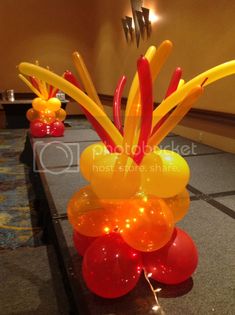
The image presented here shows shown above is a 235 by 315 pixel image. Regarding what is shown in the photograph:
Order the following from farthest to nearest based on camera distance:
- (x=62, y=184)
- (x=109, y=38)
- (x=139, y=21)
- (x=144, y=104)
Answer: (x=109, y=38) < (x=139, y=21) < (x=62, y=184) < (x=144, y=104)

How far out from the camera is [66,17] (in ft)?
18.7

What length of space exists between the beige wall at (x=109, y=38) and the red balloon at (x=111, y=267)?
5.56ft

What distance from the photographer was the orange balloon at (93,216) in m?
0.66

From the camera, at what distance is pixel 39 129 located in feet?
8.55

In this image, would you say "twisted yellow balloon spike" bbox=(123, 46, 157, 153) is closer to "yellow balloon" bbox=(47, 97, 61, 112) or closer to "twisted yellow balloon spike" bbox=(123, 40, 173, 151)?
"twisted yellow balloon spike" bbox=(123, 40, 173, 151)

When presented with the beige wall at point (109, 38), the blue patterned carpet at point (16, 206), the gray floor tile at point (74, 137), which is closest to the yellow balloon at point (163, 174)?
the blue patterned carpet at point (16, 206)

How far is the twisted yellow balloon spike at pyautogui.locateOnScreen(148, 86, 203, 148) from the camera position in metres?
0.57

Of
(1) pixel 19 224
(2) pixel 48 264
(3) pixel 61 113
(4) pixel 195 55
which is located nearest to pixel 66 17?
(3) pixel 61 113

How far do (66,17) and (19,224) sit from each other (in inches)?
197

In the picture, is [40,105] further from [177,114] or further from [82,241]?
[177,114]

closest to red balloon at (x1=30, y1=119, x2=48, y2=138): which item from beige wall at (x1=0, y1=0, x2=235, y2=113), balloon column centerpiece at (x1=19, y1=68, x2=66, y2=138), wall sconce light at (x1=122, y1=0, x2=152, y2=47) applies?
balloon column centerpiece at (x1=19, y1=68, x2=66, y2=138)

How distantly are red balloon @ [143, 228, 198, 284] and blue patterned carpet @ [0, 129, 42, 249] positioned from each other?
40.4 inches

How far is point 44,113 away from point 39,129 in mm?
216

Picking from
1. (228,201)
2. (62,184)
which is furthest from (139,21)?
(228,201)
